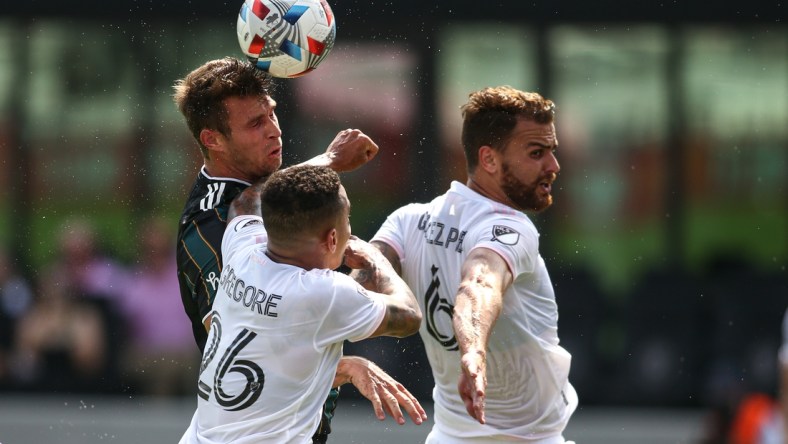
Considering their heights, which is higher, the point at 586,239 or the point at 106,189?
the point at 106,189

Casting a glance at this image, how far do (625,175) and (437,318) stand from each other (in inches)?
233

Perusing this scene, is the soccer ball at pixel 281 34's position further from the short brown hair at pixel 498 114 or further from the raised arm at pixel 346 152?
the short brown hair at pixel 498 114

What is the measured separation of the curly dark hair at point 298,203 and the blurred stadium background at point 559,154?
19.6 feet

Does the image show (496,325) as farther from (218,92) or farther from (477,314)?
(218,92)

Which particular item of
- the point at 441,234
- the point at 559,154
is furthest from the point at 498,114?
the point at 559,154

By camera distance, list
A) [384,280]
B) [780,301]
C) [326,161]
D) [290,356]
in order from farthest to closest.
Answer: [780,301] → [326,161] → [384,280] → [290,356]

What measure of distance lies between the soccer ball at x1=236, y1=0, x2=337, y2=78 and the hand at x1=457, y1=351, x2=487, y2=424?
1.54 m

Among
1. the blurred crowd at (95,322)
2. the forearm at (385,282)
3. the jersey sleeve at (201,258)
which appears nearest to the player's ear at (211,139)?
the jersey sleeve at (201,258)

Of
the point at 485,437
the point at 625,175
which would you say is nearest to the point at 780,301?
the point at 625,175

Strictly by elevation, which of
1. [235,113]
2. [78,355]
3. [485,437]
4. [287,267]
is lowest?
[78,355]

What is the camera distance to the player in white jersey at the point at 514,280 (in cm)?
566

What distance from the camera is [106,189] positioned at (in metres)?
11.5

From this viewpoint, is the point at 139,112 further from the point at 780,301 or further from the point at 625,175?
the point at 780,301

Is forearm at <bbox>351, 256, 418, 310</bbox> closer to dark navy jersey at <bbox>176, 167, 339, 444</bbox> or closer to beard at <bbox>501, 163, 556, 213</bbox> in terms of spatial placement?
dark navy jersey at <bbox>176, 167, 339, 444</bbox>
